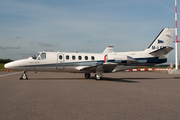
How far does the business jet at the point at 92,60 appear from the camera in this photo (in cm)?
1720

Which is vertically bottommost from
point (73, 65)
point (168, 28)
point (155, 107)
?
point (155, 107)

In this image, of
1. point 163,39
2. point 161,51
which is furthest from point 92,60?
point 163,39

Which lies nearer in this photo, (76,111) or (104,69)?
(76,111)

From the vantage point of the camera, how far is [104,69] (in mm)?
17250

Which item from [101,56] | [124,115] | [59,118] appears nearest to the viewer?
[59,118]

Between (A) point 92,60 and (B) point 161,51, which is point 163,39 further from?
(A) point 92,60

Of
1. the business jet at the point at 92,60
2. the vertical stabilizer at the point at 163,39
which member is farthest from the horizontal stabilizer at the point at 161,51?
the vertical stabilizer at the point at 163,39

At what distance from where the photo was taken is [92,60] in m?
18.8

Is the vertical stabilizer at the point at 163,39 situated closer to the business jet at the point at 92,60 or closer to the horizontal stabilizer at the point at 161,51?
the business jet at the point at 92,60

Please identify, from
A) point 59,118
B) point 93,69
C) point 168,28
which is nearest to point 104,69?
point 93,69

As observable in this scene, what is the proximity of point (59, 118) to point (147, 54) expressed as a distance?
55.6 feet

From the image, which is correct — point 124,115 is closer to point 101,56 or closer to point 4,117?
point 4,117

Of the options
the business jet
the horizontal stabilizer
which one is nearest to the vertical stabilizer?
the business jet

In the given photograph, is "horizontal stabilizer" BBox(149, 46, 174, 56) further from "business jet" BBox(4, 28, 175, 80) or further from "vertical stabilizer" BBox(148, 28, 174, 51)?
"vertical stabilizer" BBox(148, 28, 174, 51)
